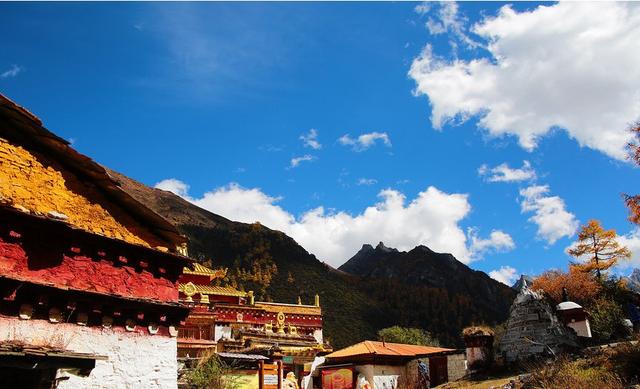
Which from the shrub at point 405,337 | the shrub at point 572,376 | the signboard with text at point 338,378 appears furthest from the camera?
the shrub at point 405,337

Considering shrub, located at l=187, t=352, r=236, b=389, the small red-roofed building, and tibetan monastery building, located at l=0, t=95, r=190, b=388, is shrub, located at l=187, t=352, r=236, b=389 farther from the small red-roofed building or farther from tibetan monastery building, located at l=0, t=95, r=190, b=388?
the small red-roofed building

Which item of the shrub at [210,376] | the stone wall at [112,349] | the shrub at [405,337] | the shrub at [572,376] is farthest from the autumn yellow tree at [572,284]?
the stone wall at [112,349]

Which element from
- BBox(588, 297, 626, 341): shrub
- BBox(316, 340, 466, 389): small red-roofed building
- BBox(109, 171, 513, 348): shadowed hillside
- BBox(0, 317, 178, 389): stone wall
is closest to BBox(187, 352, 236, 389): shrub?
BBox(0, 317, 178, 389): stone wall

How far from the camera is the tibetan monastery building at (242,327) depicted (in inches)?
1013

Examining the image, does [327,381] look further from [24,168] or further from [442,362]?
[24,168]

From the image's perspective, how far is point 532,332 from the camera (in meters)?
21.9

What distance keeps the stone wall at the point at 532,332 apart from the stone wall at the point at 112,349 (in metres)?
15.2

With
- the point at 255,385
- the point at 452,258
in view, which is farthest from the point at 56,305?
the point at 452,258

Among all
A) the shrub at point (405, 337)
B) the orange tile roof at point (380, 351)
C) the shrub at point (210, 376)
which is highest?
the shrub at point (405, 337)

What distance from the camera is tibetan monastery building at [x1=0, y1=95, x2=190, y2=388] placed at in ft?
32.4

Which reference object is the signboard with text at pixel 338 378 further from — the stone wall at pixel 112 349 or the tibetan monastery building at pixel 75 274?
the stone wall at pixel 112 349

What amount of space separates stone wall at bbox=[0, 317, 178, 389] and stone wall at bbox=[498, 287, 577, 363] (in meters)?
15.2

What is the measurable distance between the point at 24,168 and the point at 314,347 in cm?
2407

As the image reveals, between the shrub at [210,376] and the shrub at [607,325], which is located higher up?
the shrub at [607,325]
